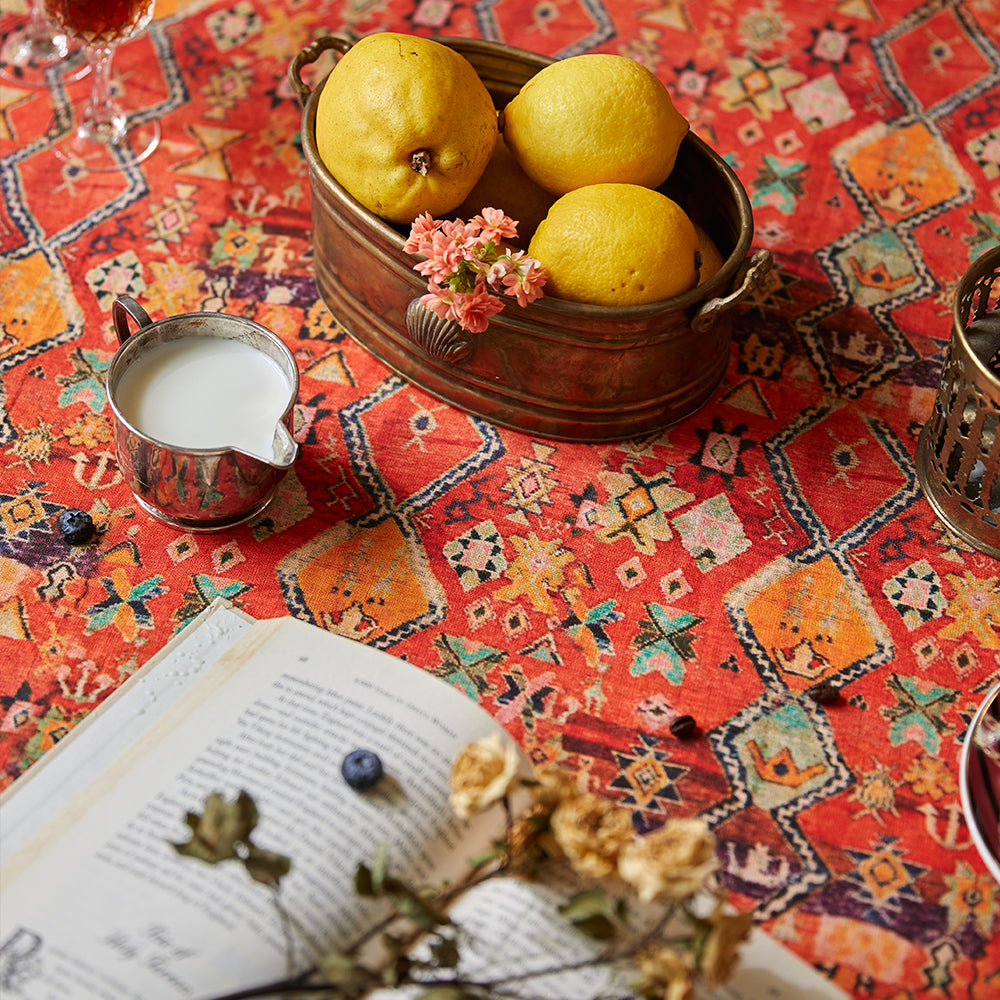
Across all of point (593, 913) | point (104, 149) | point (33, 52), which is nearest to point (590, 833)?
point (593, 913)

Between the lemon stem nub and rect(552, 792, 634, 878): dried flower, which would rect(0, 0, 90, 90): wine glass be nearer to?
the lemon stem nub

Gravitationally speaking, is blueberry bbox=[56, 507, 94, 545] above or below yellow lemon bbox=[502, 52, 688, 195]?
below

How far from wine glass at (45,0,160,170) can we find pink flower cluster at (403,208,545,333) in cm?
42

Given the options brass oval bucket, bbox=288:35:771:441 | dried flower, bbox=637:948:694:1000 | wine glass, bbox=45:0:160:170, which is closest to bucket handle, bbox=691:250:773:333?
brass oval bucket, bbox=288:35:771:441

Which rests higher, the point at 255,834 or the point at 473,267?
the point at 473,267

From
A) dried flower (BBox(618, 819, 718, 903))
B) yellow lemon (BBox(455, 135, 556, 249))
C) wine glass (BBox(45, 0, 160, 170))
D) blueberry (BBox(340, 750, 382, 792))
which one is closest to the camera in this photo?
dried flower (BBox(618, 819, 718, 903))

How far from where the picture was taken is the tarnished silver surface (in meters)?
0.72

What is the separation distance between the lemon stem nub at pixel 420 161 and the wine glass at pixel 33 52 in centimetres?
57

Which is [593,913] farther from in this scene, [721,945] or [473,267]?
[473,267]

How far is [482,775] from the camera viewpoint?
53 centimetres

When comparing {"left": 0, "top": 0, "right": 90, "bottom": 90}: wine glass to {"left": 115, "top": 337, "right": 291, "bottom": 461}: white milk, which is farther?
{"left": 0, "top": 0, "right": 90, "bottom": 90}: wine glass

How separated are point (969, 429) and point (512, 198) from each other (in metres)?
0.38

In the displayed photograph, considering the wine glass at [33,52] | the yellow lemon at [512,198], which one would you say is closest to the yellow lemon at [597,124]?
the yellow lemon at [512,198]

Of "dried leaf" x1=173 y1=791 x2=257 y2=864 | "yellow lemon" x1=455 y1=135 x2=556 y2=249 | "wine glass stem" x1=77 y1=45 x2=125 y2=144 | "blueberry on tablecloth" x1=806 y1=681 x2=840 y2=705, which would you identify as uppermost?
"wine glass stem" x1=77 y1=45 x2=125 y2=144
